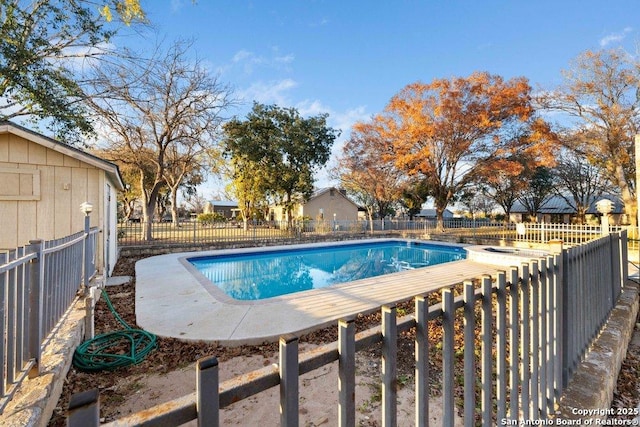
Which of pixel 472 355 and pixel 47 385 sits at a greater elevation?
pixel 472 355

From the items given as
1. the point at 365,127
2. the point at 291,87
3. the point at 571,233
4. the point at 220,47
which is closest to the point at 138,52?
the point at 220,47

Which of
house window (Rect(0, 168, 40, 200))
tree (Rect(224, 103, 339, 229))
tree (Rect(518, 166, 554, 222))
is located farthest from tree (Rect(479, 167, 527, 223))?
house window (Rect(0, 168, 40, 200))

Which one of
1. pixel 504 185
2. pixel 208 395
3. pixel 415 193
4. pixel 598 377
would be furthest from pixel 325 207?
pixel 208 395

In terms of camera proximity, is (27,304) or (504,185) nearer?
(27,304)

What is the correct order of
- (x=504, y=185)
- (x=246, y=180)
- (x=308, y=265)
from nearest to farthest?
(x=308, y=265)
(x=246, y=180)
(x=504, y=185)

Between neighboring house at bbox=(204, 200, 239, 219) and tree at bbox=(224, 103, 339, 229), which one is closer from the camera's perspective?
tree at bbox=(224, 103, 339, 229)

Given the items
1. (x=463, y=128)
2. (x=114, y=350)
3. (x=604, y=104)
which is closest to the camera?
(x=114, y=350)

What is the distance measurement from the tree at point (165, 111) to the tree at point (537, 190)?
90.4 feet

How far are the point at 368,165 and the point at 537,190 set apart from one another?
22.0 metres

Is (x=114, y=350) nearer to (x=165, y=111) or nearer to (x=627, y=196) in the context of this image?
(x=165, y=111)

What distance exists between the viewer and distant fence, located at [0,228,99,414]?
1876 millimetres

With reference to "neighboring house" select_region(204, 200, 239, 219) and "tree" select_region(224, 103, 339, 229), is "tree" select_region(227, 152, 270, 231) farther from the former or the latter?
"neighboring house" select_region(204, 200, 239, 219)

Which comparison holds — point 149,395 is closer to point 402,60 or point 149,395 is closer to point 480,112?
point 402,60

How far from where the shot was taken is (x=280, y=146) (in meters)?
19.6
